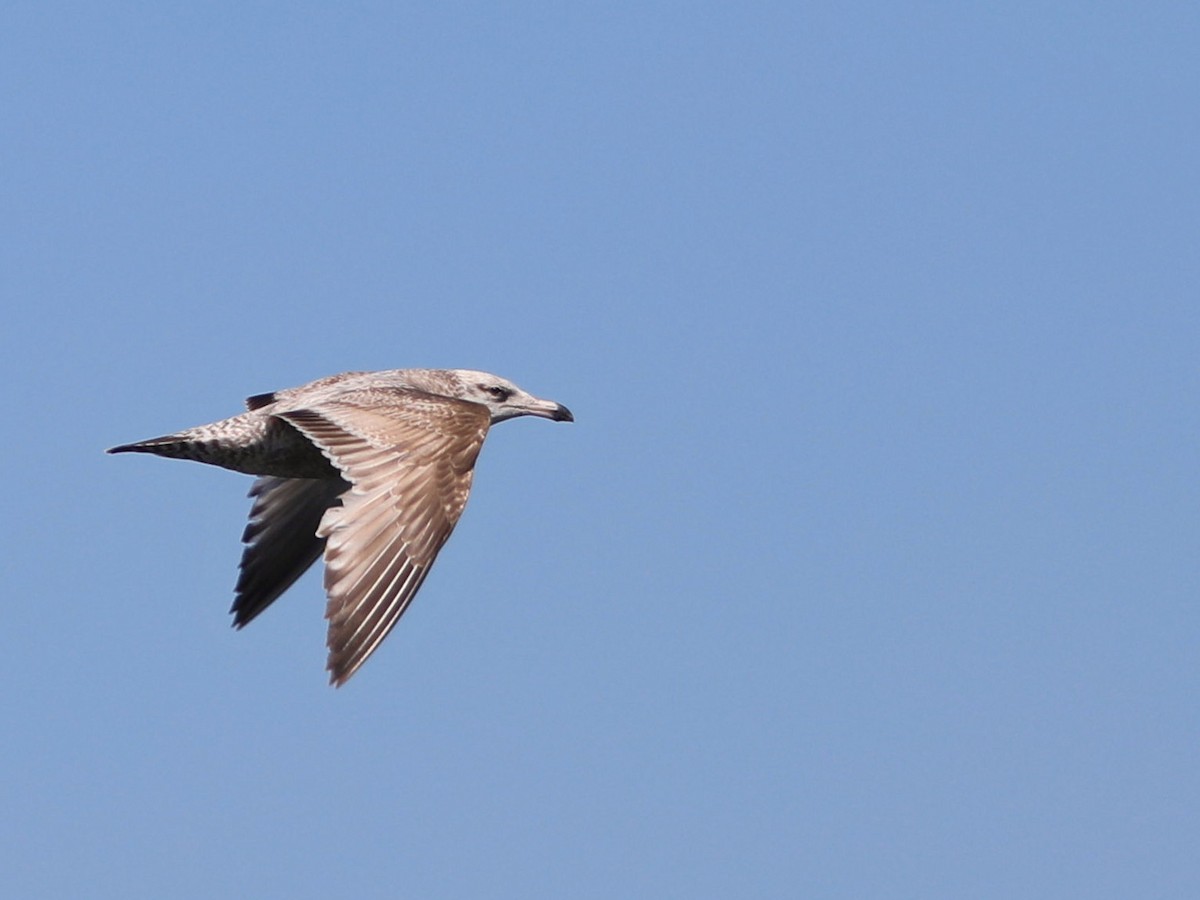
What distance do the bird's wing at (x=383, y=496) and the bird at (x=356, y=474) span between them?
1 centimetres

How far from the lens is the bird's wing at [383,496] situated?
19516 millimetres

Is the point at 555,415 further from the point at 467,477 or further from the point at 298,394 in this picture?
the point at 467,477

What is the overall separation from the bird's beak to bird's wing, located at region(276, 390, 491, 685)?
3.58 meters

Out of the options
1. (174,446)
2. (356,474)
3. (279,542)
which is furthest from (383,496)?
(279,542)

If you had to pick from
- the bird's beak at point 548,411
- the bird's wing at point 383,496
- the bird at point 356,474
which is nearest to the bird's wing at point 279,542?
the bird at point 356,474

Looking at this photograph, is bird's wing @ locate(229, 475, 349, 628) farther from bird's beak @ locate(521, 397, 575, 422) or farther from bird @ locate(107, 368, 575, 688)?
bird's beak @ locate(521, 397, 575, 422)

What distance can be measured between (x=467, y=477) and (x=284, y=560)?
5.88 m

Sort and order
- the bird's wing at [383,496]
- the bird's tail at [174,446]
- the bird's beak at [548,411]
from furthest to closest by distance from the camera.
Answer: the bird's beak at [548,411]
the bird's tail at [174,446]
the bird's wing at [383,496]

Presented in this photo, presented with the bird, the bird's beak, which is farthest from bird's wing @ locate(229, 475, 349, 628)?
the bird's beak

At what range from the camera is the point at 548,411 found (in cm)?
2642

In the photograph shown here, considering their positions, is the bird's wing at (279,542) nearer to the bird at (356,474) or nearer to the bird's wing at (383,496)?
the bird at (356,474)

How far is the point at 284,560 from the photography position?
1048 inches

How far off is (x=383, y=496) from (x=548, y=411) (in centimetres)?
600

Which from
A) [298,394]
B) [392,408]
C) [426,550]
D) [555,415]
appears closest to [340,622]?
[426,550]
